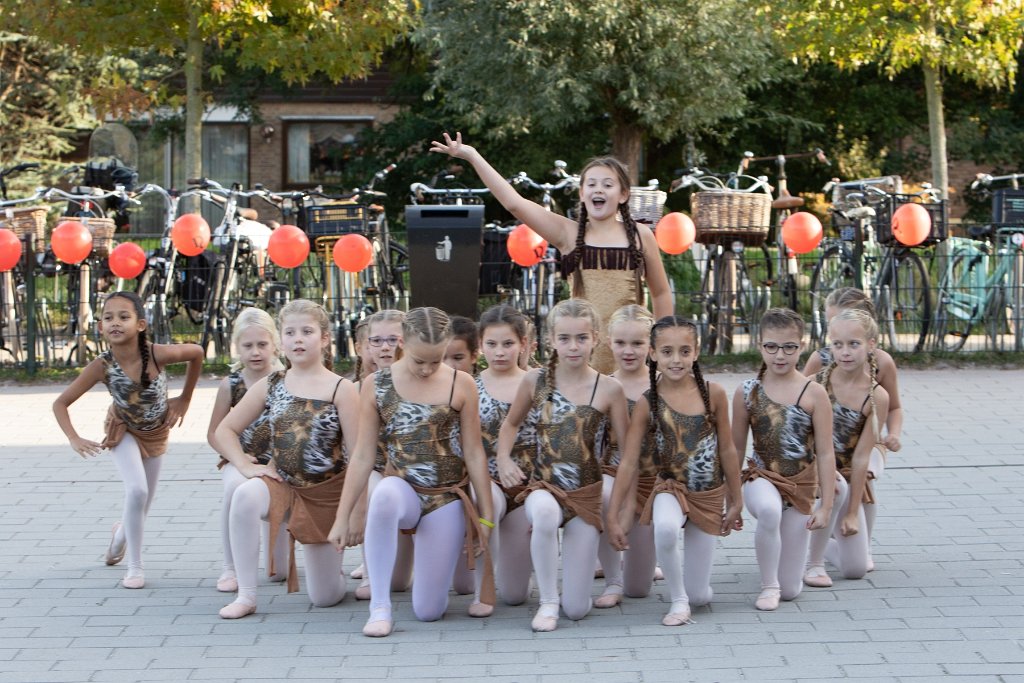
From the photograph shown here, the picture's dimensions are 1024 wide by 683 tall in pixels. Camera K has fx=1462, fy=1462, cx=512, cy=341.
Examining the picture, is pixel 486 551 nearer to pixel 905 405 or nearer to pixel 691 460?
pixel 691 460

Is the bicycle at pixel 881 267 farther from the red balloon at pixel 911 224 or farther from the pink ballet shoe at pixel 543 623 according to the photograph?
the pink ballet shoe at pixel 543 623

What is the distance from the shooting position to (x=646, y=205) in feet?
36.1

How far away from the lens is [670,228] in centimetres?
1041

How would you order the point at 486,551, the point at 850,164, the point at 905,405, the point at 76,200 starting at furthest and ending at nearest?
the point at 850,164 < the point at 76,200 < the point at 905,405 < the point at 486,551

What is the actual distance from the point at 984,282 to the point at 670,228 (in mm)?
3170

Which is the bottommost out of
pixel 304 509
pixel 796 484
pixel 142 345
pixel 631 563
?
pixel 631 563

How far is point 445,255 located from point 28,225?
153 inches

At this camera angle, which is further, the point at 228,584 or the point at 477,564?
the point at 228,584

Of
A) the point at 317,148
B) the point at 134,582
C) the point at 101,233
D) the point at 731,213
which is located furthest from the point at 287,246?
the point at 317,148

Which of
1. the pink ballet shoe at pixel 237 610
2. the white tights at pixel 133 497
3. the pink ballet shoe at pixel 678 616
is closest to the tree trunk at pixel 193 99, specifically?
the white tights at pixel 133 497

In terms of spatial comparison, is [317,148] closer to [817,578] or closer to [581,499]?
[817,578]

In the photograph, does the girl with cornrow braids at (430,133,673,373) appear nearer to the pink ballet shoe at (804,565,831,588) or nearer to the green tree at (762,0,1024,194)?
the pink ballet shoe at (804,565,831,588)

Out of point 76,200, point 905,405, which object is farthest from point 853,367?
point 76,200

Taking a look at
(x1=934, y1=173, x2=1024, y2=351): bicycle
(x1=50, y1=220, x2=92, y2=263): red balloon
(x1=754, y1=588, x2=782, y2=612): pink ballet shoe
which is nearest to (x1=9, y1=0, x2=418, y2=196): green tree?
(x1=50, y1=220, x2=92, y2=263): red balloon
